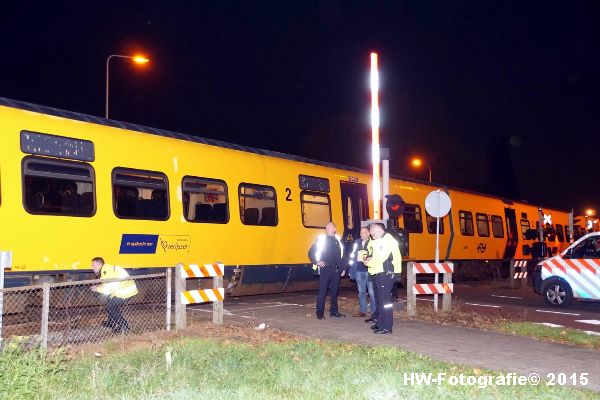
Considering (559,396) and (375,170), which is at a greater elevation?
(375,170)

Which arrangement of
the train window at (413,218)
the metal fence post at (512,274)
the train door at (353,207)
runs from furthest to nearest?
the metal fence post at (512,274) → the train window at (413,218) → the train door at (353,207)

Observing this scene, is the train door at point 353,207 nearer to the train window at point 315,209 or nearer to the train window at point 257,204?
the train window at point 315,209

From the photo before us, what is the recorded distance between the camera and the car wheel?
15273mm

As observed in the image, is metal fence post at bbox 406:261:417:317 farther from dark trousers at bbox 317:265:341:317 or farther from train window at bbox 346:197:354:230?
train window at bbox 346:197:354:230

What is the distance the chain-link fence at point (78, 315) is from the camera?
9475 mm

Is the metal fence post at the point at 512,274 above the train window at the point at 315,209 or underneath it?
underneath

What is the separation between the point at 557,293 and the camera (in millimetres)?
15492

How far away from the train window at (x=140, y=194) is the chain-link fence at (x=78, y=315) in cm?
132

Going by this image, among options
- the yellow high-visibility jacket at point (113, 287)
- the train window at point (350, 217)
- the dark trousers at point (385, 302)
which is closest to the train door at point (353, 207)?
the train window at point (350, 217)

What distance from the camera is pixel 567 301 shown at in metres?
15.3

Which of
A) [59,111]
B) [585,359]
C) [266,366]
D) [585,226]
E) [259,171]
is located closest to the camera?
[266,366]

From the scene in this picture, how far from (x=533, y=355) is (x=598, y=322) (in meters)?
4.81

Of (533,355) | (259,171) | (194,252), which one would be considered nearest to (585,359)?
(533,355)

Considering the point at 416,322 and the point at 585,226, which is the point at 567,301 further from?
the point at 585,226
